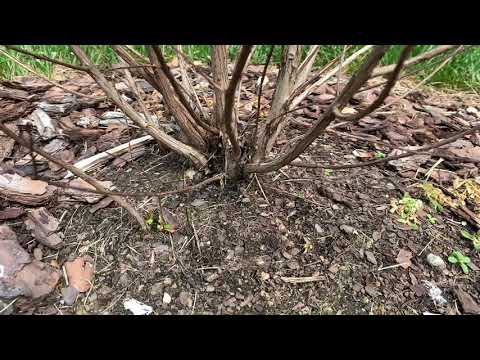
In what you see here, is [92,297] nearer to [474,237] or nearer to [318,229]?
[318,229]

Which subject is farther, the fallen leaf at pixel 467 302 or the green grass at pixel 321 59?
the green grass at pixel 321 59

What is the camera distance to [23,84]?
2.13 meters

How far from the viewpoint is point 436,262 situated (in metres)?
1.38

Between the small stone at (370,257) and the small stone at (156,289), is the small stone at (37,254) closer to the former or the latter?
the small stone at (156,289)

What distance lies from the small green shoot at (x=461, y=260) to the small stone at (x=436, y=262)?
33 millimetres

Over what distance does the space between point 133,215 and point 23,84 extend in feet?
4.20

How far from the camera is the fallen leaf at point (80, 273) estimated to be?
4.17 ft

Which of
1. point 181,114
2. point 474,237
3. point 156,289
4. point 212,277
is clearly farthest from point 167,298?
point 474,237

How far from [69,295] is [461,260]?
51.1 inches

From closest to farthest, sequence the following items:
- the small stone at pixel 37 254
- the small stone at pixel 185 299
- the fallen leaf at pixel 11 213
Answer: the small stone at pixel 185 299
the small stone at pixel 37 254
the fallen leaf at pixel 11 213

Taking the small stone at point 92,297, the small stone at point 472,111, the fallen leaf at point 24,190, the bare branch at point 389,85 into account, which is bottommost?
the small stone at point 92,297

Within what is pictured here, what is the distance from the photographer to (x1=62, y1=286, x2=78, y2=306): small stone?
124cm

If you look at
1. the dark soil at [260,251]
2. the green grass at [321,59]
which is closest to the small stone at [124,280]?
the dark soil at [260,251]

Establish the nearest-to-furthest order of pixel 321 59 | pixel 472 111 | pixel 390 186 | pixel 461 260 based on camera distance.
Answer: pixel 461 260 < pixel 390 186 < pixel 472 111 < pixel 321 59
